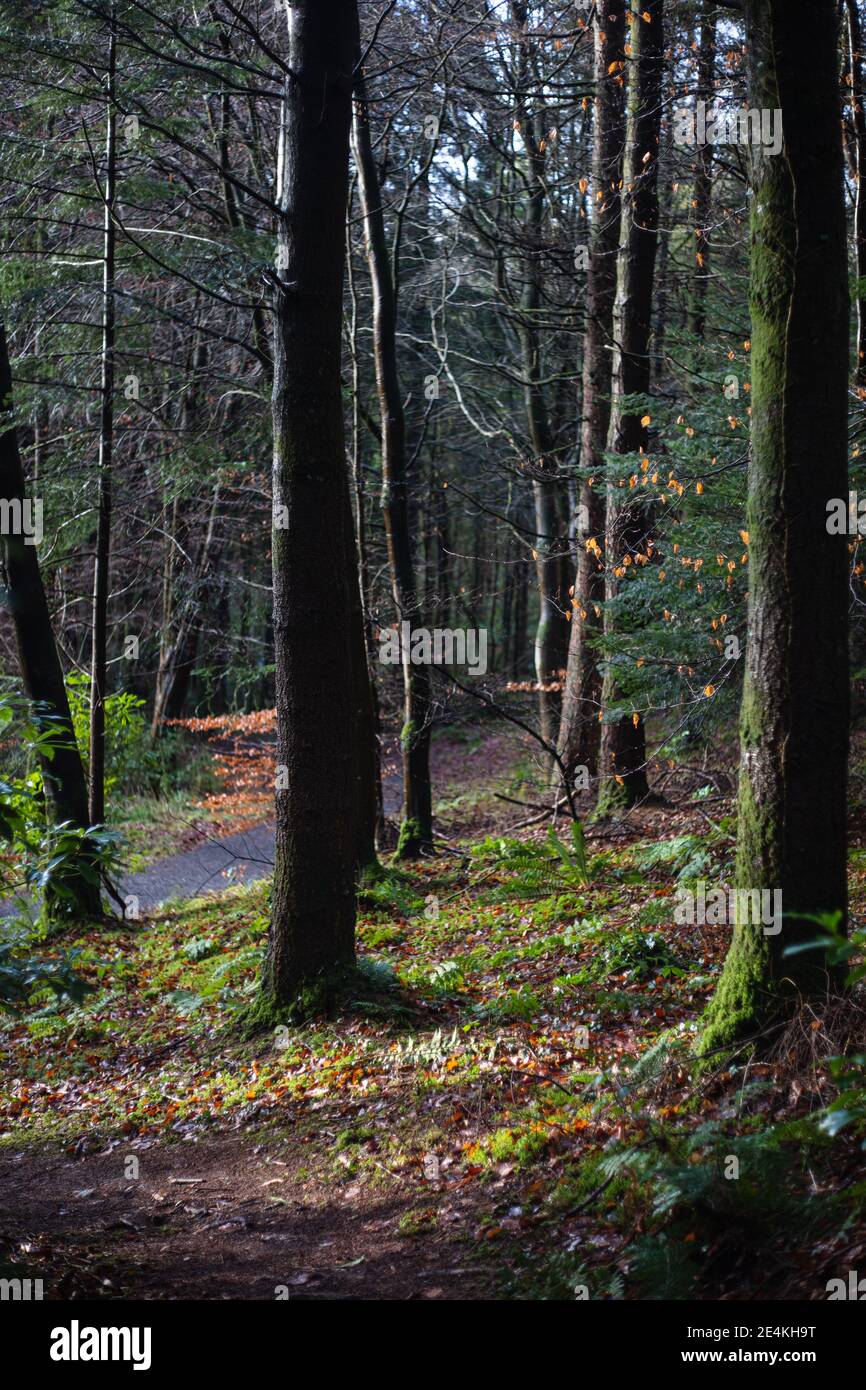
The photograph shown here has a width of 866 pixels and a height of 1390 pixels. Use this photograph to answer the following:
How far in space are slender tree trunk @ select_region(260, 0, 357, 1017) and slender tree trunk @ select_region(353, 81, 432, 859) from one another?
19.2 feet

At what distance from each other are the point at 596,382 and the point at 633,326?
140 centimetres

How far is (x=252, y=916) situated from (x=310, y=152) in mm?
8053

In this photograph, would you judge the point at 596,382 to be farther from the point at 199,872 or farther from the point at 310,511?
the point at 199,872

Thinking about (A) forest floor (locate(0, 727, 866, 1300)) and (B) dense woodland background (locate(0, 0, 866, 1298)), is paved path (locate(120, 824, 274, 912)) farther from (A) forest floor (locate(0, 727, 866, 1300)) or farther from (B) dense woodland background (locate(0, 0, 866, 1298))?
(A) forest floor (locate(0, 727, 866, 1300))

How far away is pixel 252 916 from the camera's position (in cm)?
1267

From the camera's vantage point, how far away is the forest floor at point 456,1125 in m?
4.30

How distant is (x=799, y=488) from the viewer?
16.6ft

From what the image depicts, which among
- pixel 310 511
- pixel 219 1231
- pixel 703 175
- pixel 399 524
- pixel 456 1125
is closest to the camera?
pixel 219 1231

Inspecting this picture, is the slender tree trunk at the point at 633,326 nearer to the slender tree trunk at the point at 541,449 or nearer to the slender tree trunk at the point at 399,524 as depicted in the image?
the slender tree trunk at the point at 399,524

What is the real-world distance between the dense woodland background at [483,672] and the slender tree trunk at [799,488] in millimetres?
19

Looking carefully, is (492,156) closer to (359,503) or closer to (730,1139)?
(359,503)

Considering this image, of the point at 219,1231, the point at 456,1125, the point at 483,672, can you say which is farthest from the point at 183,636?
the point at 219,1231

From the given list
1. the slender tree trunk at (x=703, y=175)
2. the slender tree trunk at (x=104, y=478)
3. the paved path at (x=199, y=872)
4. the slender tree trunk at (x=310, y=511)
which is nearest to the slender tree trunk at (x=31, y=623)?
the slender tree trunk at (x=104, y=478)
